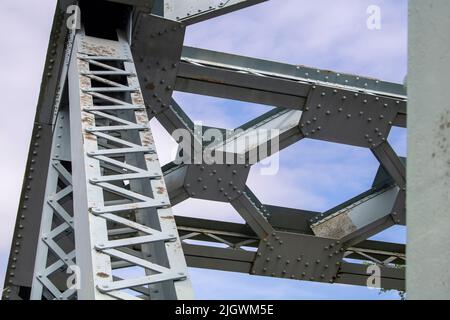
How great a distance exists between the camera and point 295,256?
40.3ft

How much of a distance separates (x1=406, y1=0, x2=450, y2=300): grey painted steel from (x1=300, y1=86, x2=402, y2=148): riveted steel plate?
24.6ft

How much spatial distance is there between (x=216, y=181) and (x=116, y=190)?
215 inches

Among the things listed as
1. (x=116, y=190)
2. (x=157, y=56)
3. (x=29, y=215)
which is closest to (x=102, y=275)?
(x=116, y=190)

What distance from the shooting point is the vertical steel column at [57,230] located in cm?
761

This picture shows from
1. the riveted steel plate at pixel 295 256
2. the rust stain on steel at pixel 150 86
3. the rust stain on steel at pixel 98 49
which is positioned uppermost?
the rust stain on steel at pixel 150 86

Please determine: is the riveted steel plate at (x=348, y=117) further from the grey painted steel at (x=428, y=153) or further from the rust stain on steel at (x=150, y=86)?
the grey painted steel at (x=428, y=153)

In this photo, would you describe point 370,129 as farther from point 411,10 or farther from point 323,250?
point 411,10

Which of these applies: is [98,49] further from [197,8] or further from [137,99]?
[197,8]

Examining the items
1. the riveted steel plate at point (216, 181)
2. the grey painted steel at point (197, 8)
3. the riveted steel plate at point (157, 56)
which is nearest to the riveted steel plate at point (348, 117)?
the riveted steel plate at point (216, 181)

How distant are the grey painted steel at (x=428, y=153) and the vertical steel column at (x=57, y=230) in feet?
15.5

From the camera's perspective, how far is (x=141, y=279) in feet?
16.6

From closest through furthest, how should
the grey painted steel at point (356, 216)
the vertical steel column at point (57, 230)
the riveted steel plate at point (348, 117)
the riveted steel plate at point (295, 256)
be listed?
1. the vertical steel column at point (57, 230)
2. the riveted steel plate at point (348, 117)
3. the riveted steel plate at point (295, 256)
4. the grey painted steel at point (356, 216)

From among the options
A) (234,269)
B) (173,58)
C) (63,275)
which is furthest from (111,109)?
(234,269)
